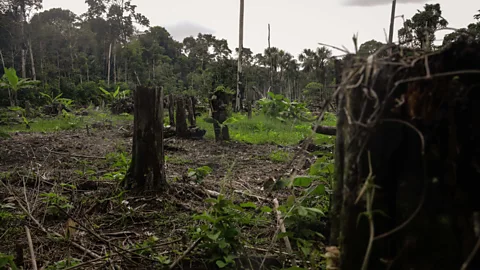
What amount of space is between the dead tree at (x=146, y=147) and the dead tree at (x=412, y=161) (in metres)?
2.65

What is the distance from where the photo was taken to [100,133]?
9.57m

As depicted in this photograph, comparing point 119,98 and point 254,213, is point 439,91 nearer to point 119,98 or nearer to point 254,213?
point 254,213

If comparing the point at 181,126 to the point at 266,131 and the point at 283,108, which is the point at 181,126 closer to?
the point at 266,131

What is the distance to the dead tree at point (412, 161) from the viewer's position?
1070 millimetres

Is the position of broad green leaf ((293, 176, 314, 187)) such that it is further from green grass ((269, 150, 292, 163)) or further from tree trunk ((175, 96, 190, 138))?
tree trunk ((175, 96, 190, 138))

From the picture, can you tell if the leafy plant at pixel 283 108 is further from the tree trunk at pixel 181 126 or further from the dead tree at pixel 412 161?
the dead tree at pixel 412 161

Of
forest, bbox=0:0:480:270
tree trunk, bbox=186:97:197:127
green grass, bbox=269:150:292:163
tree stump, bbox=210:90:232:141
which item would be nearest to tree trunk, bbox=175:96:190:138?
tree trunk, bbox=186:97:197:127

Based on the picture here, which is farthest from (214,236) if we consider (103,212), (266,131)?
(266,131)

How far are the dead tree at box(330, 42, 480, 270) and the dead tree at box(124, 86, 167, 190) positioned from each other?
265 centimetres

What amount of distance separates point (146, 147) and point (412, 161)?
9.61 feet

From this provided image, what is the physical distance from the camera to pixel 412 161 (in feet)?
3.83

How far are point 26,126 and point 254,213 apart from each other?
990cm

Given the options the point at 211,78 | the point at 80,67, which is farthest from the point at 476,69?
the point at 80,67

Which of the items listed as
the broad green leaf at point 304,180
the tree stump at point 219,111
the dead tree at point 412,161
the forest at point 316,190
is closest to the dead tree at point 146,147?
the forest at point 316,190
